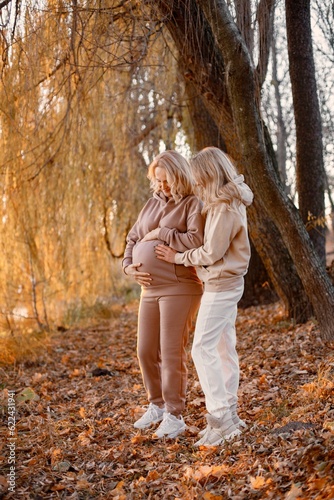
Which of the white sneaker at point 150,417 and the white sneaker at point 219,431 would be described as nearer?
the white sneaker at point 219,431

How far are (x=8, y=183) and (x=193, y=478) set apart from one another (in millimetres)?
4453

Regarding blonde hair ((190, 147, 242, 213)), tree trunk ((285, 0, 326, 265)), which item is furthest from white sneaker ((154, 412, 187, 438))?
tree trunk ((285, 0, 326, 265))

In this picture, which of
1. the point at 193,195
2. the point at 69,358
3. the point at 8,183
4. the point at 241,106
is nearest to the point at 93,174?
the point at 8,183

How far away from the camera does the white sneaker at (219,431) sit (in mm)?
3469

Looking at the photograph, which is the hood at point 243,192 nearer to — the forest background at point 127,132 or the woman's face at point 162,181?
the woman's face at point 162,181

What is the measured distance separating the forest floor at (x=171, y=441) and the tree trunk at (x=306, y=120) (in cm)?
111

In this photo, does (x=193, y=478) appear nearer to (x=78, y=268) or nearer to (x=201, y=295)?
(x=201, y=295)

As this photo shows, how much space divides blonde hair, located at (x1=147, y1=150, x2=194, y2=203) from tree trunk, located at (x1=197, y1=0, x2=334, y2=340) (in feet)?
3.37

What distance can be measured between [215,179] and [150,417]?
64.1 inches

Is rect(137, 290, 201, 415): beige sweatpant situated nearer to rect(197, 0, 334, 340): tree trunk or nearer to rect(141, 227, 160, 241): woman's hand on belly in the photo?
rect(141, 227, 160, 241): woman's hand on belly

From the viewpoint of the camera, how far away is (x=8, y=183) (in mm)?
6617

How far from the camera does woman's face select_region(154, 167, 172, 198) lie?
12.5 ft

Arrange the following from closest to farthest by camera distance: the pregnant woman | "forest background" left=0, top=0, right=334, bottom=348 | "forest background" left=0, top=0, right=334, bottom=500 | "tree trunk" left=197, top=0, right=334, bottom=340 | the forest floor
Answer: the forest floor, "forest background" left=0, top=0, right=334, bottom=500, the pregnant woman, "tree trunk" left=197, top=0, right=334, bottom=340, "forest background" left=0, top=0, right=334, bottom=348

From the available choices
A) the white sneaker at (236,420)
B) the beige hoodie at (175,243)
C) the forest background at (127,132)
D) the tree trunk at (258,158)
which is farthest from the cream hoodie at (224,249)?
the forest background at (127,132)
